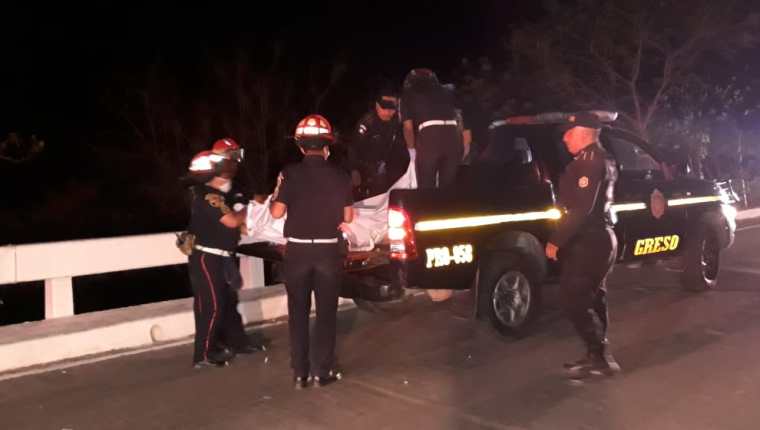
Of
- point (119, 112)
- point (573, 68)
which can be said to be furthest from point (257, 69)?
point (573, 68)

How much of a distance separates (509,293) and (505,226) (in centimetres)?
60

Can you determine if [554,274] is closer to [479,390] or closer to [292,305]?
[479,390]

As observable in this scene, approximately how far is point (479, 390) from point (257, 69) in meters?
20.0

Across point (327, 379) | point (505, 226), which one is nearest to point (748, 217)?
point (505, 226)

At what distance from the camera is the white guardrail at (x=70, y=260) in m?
6.73

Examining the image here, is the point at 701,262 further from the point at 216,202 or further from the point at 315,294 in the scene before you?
the point at 216,202

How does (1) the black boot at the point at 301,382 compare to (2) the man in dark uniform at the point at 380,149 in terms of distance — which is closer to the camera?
(1) the black boot at the point at 301,382

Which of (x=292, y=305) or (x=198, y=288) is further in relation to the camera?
(x=198, y=288)

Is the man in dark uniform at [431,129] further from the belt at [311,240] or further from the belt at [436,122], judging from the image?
the belt at [311,240]

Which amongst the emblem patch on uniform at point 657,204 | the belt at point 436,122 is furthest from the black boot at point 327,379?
the emblem patch on uniform at point 657,204

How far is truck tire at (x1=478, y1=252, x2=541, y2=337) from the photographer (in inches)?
264

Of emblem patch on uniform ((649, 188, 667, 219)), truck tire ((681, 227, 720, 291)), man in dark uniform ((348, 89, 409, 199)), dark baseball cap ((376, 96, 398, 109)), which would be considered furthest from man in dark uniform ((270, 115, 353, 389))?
truck tire ((681, 227, 720, 291))

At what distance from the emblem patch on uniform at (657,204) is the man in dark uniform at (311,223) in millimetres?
3813

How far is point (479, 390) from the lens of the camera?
5508 millimetres
